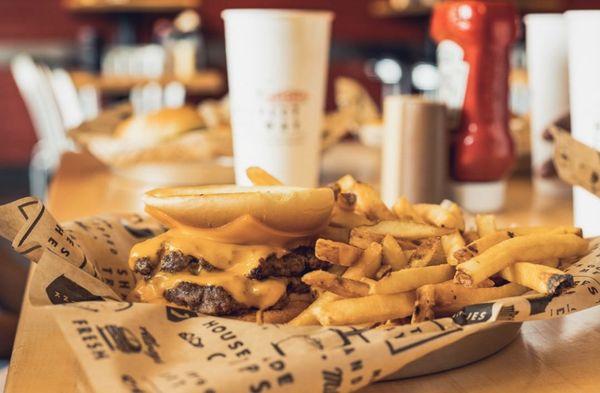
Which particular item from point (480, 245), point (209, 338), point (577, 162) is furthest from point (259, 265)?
point (577, 162)

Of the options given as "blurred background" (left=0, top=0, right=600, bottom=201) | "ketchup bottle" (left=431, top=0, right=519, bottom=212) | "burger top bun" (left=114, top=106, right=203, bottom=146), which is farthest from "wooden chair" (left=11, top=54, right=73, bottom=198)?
"ketchup bottle" (left=431, top=0, right=519, bottom=212)

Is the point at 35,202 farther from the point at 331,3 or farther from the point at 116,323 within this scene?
the point at 331,3

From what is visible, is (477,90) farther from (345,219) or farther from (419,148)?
(345,219)

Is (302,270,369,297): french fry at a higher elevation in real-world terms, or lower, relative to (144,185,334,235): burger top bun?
lower

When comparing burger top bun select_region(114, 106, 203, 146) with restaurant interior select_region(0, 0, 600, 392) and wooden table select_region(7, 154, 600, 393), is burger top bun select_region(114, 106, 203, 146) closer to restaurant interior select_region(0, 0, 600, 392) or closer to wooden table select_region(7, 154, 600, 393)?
restaurant interior select_region(0, 0, 600, 392)

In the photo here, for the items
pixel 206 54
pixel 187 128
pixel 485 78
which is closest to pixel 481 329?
pixel 485 78

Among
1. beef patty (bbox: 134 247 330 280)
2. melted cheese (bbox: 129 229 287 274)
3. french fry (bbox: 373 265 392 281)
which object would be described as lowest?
french fry (bbox: 373 265 392 281)
